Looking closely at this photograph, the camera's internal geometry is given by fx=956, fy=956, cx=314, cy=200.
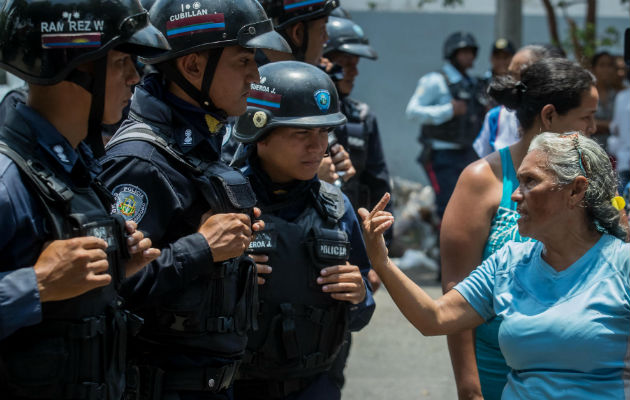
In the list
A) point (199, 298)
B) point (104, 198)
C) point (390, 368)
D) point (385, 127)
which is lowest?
point (390, 368)

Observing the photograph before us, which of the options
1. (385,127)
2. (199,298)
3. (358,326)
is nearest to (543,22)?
(385,127)

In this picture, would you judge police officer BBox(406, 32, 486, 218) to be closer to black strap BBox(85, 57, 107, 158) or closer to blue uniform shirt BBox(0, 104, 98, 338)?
black strap BBox(85, 57, 107, 158)

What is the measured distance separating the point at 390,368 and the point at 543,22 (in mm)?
9264

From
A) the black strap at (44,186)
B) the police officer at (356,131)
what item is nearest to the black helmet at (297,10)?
the police officer at (356,131)

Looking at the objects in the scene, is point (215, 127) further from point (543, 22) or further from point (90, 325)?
point (543, 22)

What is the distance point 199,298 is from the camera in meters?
3.16

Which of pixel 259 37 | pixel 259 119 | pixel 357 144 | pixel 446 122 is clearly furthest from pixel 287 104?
pixel 446 122

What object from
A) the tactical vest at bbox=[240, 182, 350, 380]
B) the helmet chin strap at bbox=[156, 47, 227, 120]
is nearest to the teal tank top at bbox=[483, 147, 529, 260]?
the tactical vest at bbox=[240, 182, 350, 380]

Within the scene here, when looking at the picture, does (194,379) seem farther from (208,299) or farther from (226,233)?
(226,233)

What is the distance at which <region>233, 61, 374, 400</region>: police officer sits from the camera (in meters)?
3.69

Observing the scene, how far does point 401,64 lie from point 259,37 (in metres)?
11.5

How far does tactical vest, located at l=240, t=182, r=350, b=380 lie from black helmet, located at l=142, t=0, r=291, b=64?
0.72 m

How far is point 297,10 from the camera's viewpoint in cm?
501

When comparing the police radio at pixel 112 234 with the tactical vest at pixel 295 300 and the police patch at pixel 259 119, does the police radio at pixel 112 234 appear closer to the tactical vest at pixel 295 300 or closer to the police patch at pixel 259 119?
the tactical vest at pixel 295 300
